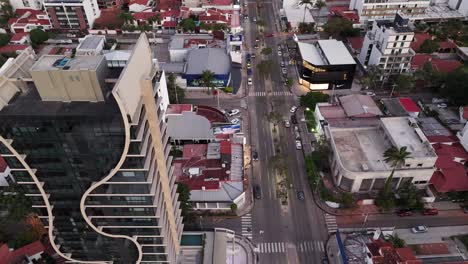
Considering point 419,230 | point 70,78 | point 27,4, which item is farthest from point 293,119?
point 27,4

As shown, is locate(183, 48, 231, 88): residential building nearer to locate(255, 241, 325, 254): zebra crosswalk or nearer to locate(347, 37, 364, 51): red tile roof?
locate(347, 37, 364, 51): red tile roof

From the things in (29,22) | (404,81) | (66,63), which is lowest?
(29,22)

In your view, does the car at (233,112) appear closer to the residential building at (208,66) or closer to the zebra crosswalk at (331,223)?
the residential building at (208,66)

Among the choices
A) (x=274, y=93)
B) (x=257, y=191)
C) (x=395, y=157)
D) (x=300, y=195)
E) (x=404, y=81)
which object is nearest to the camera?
(x=395, y=157)

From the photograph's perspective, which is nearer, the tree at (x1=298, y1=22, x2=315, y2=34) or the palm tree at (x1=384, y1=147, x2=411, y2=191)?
the palm tree at (x1=384, y1=147, x2=411, y2=191)

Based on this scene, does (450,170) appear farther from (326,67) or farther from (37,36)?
(37,36)

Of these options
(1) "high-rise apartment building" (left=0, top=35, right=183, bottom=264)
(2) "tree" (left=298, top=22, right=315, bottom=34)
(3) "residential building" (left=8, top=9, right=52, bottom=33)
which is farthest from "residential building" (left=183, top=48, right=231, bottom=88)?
(3) "residential building" (left=8, top=9, right=52, bottom=33)

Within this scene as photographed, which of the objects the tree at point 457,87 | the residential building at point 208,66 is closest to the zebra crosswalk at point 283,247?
the residential building at point 208,66
